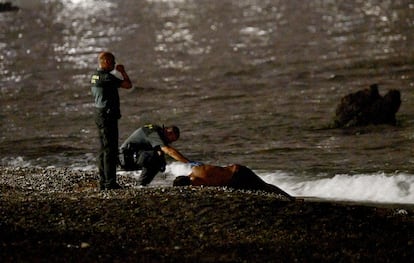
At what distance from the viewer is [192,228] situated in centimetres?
1029

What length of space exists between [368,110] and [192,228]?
487 inches

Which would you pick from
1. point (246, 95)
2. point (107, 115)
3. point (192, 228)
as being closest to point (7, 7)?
point (246, 95)

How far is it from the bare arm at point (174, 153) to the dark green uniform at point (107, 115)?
0.75 metres

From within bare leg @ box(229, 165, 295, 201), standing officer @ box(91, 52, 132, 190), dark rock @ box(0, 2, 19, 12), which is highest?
dark rock @ box(0, 2, 19, 12)

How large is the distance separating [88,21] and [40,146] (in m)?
62.8

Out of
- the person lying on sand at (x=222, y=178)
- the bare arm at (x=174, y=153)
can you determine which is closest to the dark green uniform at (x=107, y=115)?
the bare arm at (x=174, y=153)

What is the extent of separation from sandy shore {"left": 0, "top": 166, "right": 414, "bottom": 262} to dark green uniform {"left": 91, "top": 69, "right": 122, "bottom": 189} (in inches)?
21.9

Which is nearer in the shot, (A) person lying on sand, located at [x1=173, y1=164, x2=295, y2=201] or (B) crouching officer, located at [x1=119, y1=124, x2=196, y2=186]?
(B) crouching officer, located at [x1=119, y1=124, x2=196, y2=186]

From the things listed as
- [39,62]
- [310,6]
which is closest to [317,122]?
[39,62]

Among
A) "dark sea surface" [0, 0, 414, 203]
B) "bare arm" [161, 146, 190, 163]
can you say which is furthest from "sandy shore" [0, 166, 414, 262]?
"dark sea surface" [0, 0, 414, 203]

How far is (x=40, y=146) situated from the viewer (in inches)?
840

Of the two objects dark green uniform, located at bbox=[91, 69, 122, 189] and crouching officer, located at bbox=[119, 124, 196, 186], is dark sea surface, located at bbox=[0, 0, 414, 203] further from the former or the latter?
dark green uniform, located at bbox=[91, 69, 122, 189]

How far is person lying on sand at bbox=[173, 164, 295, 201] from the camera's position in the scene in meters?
13.1

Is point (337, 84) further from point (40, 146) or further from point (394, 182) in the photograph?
point (394, 182)
